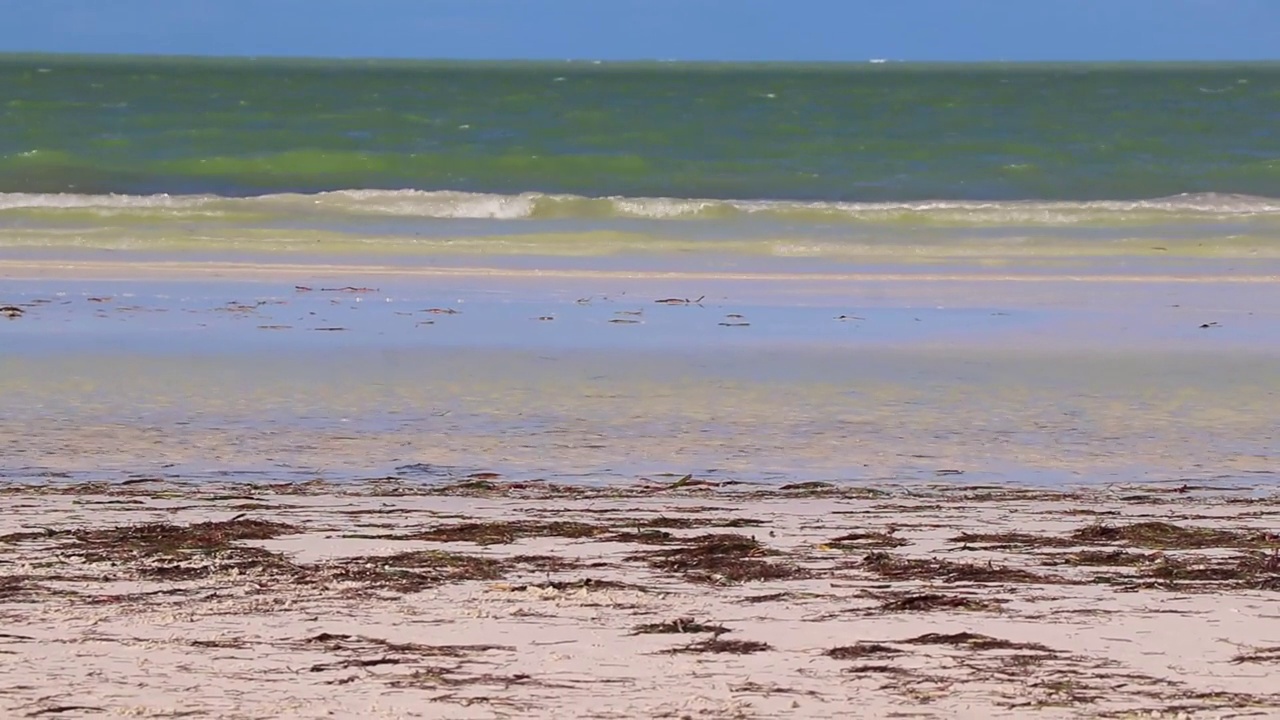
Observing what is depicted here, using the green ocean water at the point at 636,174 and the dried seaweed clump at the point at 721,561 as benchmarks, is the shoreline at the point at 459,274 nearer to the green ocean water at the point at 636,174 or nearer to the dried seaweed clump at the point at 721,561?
the green ocean water at the point at 636,174

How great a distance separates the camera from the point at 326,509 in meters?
5.18

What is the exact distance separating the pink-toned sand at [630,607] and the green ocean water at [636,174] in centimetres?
1069

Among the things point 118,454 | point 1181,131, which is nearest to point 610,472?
point 118,454

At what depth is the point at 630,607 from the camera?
3.83 metres

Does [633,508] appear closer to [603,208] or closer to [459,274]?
[459,274]

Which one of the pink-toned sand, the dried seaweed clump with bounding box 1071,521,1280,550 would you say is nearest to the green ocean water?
the pink-toned sand

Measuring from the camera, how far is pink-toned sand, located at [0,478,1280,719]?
10.4ft

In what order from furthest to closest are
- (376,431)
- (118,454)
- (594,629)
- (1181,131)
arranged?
1. (1181,131)
2. (376,431)
3. (118,454)
4. (594,629)

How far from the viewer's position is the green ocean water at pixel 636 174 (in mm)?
17219

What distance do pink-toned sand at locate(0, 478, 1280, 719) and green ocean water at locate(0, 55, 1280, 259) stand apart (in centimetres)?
1069

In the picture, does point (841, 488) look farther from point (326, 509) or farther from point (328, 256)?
point (328, 256)

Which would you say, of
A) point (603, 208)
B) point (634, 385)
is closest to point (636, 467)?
point (634, 385)

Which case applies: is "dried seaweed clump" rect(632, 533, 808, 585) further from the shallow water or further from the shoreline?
the shoreline

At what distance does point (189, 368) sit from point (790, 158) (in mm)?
22450
